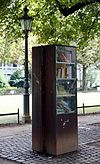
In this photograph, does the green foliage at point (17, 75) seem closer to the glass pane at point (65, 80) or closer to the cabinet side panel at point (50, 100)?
the glass pane at point (65, 80)

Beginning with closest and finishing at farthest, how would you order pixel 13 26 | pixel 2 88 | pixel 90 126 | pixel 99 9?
pixel 90 126, pixel 99 9, pixel 13 26, pixel 2 88

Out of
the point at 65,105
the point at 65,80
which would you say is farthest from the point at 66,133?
the point at 65,80

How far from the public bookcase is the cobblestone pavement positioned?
309mm

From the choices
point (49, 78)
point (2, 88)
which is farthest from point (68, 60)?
point (2, 88)

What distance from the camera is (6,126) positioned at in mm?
15211

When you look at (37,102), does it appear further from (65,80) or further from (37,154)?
(37,154)

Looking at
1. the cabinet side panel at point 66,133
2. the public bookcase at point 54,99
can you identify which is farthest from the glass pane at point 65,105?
the cabinet side panel at point 66,133

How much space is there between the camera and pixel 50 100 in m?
9.07

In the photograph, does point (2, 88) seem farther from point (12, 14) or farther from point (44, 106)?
point (44, 106)

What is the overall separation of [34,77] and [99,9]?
8445 millimetres

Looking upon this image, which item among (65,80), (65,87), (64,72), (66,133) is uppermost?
(64,72)

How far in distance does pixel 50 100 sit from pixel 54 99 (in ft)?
0.47

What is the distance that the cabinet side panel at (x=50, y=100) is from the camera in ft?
29.4

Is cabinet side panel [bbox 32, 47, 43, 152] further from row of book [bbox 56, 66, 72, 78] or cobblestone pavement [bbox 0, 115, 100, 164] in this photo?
row of book [bbox 56, 66, 72, 78]
